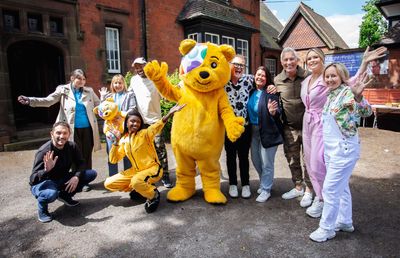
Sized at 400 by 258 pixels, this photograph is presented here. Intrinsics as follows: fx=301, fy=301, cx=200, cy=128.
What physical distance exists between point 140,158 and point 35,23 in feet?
23.1

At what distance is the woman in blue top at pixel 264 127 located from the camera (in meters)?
3.89

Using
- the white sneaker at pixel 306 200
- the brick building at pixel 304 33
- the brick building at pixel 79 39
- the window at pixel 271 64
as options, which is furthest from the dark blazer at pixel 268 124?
the brick building at pixel 304 33

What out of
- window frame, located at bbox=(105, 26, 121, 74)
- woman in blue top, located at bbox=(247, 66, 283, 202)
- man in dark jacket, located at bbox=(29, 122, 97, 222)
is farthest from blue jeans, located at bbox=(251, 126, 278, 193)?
window frame, located at bbox=(105, 26, 121, 74)

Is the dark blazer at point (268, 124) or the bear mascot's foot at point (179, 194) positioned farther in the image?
the bear mascot's foot at point (179, 194)

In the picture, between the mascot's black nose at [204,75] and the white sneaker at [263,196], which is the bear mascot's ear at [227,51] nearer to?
the mascot's black nose at [204,75]

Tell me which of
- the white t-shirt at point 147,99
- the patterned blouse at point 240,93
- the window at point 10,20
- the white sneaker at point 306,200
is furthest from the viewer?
the window at point 10,20

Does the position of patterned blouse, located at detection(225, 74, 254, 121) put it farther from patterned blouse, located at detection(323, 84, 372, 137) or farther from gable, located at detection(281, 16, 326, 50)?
gable, located at detection(281, 16, 326, 50)

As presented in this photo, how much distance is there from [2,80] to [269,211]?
25.3 ft

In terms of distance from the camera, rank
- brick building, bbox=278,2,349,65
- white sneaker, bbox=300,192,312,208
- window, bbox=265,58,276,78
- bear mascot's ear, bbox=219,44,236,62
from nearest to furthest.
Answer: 1. bear mascot's ear, bbox=219,44,236,62
2. white sneaker, bbox=300,192,312,208
3. window, bbox=265,58,276,78
4. brick building, bbox=278,2,349,65

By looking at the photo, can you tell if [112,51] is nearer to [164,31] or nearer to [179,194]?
[164,31]

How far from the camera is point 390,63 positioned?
1303 centimetres

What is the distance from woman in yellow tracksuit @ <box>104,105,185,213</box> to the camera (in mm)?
3758

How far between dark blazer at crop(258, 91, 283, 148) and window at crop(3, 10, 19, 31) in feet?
24.5

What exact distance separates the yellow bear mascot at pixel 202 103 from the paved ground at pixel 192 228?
1.82 feet
